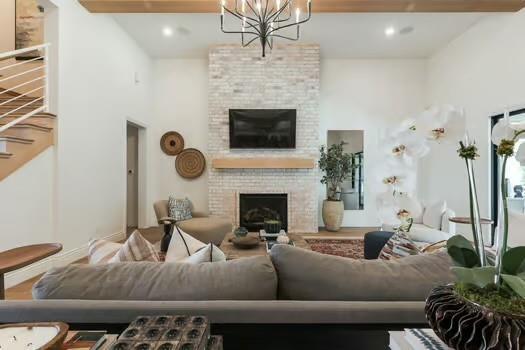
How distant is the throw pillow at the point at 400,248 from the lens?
1597 mm

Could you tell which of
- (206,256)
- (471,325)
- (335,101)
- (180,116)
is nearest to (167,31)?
(180,116)

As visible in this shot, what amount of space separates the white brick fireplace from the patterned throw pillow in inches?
34.0

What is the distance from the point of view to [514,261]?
59cm

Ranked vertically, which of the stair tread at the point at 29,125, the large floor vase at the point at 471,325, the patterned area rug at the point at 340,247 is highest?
the stair tread at the point at 29,125

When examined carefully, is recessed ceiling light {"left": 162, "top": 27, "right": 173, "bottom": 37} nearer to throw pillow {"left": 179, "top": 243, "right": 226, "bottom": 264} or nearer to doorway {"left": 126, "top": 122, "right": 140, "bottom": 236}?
doorway {"left": 126, "top": 122, "right": 140, "bottom": 236}

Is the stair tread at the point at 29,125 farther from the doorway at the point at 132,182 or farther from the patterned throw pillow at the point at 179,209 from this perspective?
the doorway at the point at 132,182

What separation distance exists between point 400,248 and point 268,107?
4260 millimetres

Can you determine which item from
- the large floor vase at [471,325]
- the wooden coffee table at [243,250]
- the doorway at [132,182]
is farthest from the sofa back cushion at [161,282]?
the doorway at [132,182]

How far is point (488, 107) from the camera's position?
14.1 ft

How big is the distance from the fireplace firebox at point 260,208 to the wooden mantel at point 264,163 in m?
0.53

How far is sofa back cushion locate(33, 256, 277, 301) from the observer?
100cm

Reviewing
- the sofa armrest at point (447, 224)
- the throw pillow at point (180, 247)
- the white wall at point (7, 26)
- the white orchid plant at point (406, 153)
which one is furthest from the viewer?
the white wall at point (7, 26)

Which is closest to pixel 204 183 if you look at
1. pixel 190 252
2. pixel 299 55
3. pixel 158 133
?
pixel 158 133

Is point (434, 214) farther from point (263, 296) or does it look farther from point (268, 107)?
point (263, 296)
